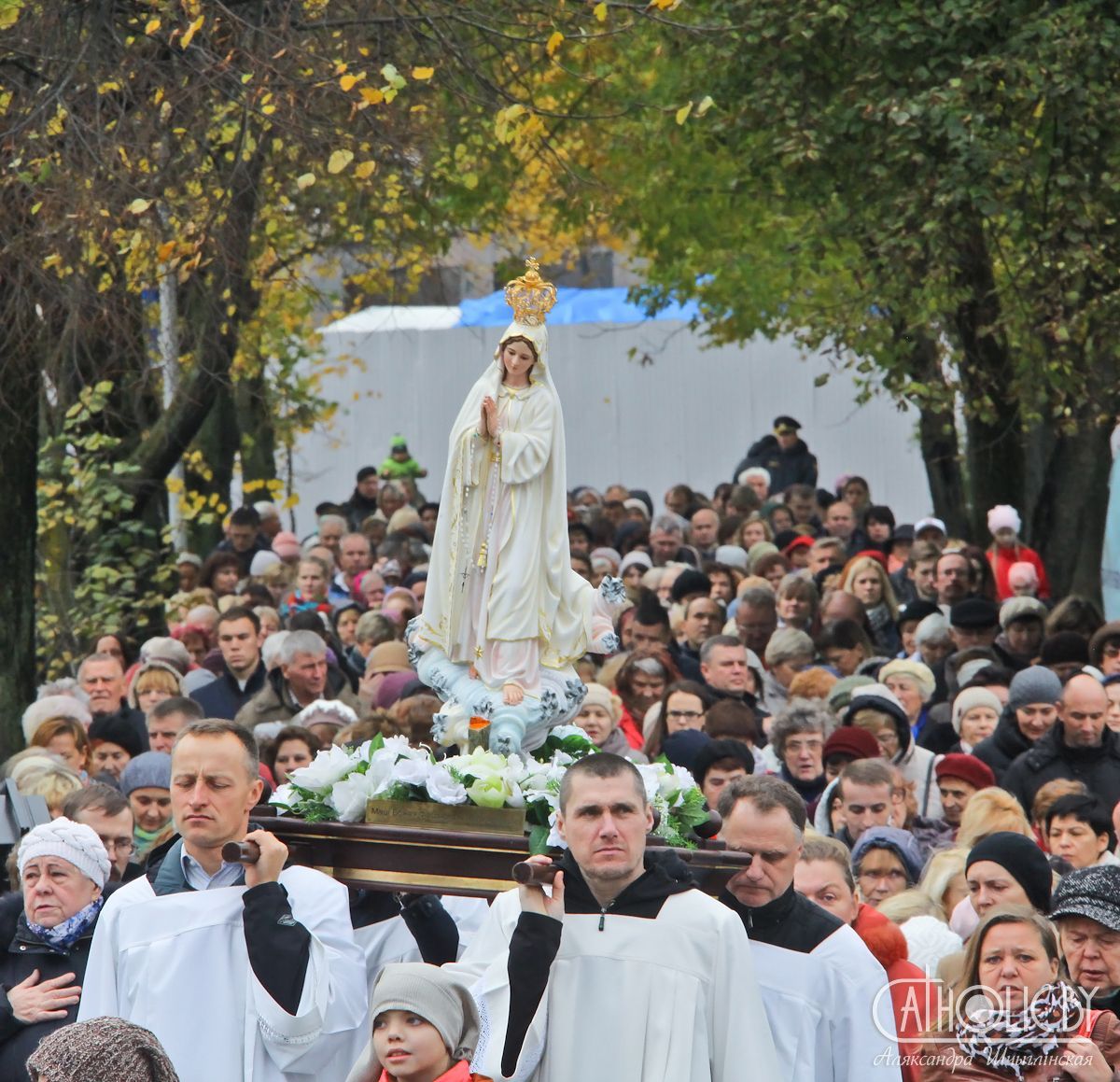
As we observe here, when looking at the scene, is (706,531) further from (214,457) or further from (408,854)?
(408,854)

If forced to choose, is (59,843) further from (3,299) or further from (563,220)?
(563,220)

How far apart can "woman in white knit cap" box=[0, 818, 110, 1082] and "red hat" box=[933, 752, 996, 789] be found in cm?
446

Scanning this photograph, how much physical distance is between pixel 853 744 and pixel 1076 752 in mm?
1047

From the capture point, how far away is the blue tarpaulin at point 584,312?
3145 cm

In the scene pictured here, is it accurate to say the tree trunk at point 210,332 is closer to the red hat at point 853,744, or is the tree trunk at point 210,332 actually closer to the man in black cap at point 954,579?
the red hat at point 853,744

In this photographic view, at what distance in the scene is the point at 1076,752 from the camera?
10.9 metres

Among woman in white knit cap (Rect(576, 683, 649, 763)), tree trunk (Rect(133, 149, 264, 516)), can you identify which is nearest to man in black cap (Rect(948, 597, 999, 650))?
woman in white knit cap (Rect(576, 683, 649, 763))

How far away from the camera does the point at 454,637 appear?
8.02m

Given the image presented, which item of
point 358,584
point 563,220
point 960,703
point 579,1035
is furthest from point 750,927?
point 563,220

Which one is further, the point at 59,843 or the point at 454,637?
the point at 454,637

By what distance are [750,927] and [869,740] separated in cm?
440

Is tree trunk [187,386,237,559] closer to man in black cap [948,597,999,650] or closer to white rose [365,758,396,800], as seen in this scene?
man in black cap [948,597,999,650]

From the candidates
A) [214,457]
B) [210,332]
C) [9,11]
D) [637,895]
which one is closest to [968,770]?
[637,895]

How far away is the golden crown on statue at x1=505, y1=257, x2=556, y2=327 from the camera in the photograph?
310 inches
